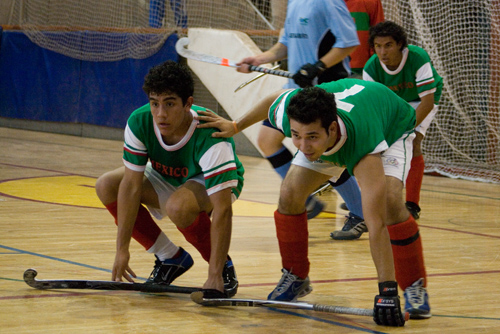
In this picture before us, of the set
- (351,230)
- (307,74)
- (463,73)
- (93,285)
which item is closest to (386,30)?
(307,74)

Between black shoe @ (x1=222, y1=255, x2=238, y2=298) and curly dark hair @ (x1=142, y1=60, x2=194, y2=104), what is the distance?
0.65m

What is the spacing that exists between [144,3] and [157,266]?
7.98 meters

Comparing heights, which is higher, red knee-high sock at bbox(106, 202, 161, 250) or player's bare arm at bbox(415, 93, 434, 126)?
player's bare arm at bbox(415, 93, 434, 126)

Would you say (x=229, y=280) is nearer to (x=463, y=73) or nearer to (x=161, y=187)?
(x=161, y=187)

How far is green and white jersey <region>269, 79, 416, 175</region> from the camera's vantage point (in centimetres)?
247

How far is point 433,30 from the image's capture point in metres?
7.86

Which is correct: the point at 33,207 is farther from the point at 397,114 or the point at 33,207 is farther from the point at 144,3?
the point at 144,3

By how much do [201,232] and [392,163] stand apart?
2.47 ft

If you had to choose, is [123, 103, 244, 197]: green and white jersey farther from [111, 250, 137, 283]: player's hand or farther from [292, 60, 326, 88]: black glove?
[292, 60, 326, 88]: black glove

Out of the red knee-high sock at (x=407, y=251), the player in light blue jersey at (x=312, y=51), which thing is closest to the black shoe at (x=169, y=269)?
the red knee-high sock at (x=407, y=251)

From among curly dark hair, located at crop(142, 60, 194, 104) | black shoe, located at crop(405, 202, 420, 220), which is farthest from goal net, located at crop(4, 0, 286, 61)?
curly dark hair, located at crop(142, 60, 194, 104)

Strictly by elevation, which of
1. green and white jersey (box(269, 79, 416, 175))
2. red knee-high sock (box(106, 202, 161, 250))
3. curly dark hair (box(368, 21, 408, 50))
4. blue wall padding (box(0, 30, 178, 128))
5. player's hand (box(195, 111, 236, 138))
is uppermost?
curly dark hair (box(368, 21, 408, 50))

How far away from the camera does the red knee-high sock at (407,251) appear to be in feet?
8.85

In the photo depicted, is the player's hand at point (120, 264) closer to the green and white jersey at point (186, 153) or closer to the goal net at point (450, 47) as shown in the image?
the green and white jersey at point (186, 153)
